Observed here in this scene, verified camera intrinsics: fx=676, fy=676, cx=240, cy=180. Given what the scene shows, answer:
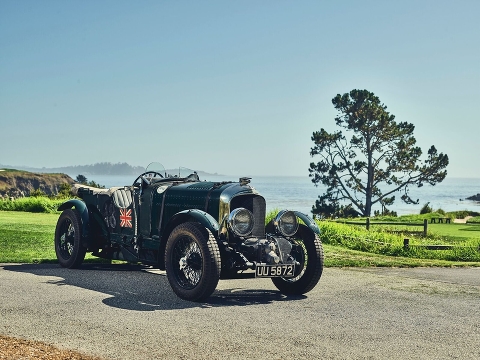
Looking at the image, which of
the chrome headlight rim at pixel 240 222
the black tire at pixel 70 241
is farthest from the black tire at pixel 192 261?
the black tire at pixel 70 241

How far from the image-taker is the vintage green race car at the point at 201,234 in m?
9.63

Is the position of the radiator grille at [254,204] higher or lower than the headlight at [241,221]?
higher

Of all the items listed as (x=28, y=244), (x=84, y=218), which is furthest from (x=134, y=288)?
(x=28, y=244)

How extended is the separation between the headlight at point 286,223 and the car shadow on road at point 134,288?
3.26 ft

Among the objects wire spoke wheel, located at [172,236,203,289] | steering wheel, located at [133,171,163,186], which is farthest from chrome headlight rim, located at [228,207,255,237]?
steering wheel, located at [133,171,163,186]

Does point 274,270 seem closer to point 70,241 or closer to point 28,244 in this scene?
point 70,241

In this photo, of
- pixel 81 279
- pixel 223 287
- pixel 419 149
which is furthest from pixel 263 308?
pixel 419 149

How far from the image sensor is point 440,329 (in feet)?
26.3

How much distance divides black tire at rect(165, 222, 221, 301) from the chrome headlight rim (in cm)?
50

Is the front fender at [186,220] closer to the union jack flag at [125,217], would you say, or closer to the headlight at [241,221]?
the headlight at [241,221]

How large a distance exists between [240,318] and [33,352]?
2.77m

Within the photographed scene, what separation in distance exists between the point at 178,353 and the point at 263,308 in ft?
9.04

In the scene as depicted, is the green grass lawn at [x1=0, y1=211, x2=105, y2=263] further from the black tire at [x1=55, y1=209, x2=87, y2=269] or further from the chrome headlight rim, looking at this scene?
the chrome headlight rim

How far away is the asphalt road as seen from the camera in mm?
6801
